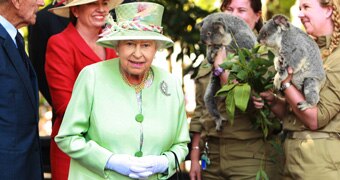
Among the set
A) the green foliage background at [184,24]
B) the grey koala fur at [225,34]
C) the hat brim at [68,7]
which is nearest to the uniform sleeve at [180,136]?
the grey koala fur at [225,34]

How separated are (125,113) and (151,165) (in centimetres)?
30

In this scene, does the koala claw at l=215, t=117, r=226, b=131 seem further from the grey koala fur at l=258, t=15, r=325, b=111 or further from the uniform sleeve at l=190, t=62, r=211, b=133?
the grey koala fur at l=258, t=15, r=325, b=111

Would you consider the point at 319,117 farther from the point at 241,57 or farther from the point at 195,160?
the point at 195,160

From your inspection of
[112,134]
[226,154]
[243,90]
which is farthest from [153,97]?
[226,154]

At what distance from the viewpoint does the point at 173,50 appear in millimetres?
6645

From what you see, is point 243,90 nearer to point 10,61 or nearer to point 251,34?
point 251,34

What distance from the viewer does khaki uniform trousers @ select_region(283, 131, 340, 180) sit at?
14.9 ft

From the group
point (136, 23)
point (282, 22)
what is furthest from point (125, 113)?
point (282, 22)

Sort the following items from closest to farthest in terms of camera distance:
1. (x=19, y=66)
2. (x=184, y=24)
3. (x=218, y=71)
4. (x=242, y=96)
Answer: (x=19, y=66)
(x=242, y=96)
(x=218, y=71)
(x=184, y=24)

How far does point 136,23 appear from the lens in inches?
165

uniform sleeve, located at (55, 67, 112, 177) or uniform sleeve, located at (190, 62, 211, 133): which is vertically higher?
uniform sleeve, located at (55, 67, 112, 177)

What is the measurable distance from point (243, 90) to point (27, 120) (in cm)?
123

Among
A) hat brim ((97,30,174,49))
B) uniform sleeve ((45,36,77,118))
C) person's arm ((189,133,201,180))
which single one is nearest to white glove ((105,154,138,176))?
hat brim ((97,30,174,49))

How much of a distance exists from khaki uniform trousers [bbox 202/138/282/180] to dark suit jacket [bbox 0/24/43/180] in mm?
1304
